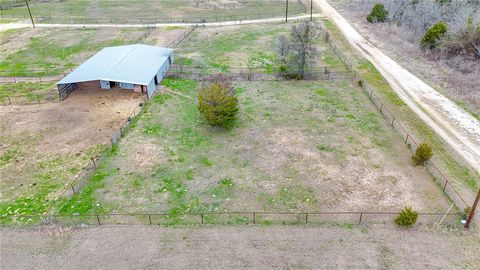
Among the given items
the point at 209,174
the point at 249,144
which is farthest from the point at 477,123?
the point at 209,174

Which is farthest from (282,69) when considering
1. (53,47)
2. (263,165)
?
(53,47)

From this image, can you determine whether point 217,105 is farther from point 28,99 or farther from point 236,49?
point 236,49

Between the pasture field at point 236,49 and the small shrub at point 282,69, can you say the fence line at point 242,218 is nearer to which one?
the small shrub at point 282,69

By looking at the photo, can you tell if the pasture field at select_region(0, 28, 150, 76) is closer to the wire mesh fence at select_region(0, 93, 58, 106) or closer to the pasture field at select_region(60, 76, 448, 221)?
the wire mesh fence at select_region(0, 93, 58, 106)

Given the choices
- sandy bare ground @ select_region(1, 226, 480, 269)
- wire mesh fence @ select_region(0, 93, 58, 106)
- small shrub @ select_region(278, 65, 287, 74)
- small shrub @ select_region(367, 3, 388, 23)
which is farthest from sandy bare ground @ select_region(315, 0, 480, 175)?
wire mesh fence @ select_region(0, 93, 58, 106)

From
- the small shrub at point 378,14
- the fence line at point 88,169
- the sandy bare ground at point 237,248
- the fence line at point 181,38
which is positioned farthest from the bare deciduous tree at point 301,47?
the sandy bare ground at point 237,248
